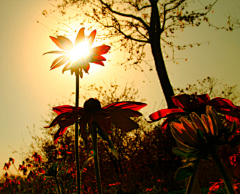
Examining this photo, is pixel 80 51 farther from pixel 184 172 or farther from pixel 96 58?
pixel 184 172

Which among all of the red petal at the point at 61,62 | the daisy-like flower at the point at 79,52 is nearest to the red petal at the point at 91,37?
the daisy-like flower at the point at 79,52

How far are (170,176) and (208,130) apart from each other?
6.89 meters

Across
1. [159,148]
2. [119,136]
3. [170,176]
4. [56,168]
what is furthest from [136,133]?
[56,168]

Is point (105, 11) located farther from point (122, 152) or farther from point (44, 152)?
point (44, 152)

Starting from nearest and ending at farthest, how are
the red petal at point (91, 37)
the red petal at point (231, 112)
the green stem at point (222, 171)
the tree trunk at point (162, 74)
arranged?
the green stem at point (222, 171) < the red petal at point (231, 112) < the red petal at point (91, 37) < the tree trunk at point (162, 74)

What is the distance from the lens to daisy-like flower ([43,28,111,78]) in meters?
0.81

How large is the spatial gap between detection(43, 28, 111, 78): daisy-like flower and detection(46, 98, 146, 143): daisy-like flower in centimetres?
23

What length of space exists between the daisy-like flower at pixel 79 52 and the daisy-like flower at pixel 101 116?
0.23 meters

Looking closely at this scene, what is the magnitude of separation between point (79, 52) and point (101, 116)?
345 mm

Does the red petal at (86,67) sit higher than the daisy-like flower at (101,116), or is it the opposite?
the red petal at (86,67)

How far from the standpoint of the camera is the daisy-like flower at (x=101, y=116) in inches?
21.9

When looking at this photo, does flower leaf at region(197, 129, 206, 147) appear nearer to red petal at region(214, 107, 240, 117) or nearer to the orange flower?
the orange flower

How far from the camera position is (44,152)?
940 cm

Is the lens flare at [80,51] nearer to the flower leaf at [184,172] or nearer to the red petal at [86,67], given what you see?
the red petal at [86,67]
